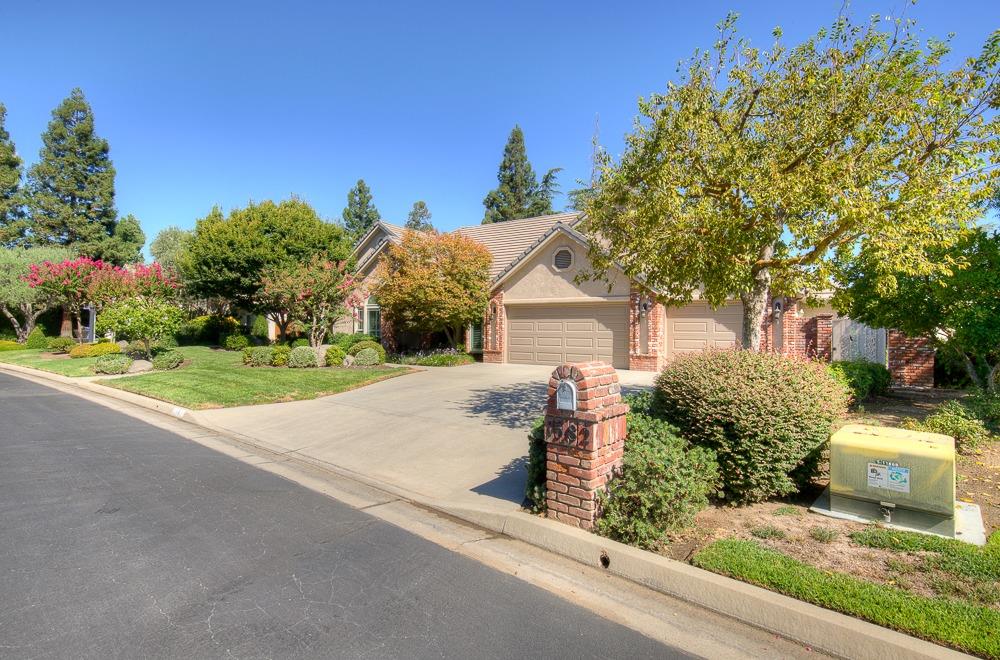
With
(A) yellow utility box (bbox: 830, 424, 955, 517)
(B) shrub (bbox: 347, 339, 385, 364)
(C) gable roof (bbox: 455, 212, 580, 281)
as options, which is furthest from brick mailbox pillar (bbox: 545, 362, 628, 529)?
(C) gable roof (bbox: 455, 212, 580, 281)

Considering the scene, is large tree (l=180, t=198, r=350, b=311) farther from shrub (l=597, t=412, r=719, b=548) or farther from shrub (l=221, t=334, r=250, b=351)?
shrub (l=597, t=412, r=719, b=548)

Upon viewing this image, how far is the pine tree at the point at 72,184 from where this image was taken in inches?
1470

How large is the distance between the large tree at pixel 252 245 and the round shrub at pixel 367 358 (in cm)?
661

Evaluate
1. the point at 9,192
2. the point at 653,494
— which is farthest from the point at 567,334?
the point at 9,192

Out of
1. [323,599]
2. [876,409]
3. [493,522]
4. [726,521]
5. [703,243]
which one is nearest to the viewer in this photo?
[323,599]

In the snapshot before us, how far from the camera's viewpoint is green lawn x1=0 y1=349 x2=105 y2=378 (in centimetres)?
1816

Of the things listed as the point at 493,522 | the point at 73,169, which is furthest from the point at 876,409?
the point at 73,169

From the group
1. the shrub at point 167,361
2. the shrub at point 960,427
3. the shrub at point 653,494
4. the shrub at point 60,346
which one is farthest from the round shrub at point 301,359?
the shrub at point 960,427

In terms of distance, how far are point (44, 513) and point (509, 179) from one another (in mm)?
44920

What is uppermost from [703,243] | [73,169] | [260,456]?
[73,169]

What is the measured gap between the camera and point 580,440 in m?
4.67

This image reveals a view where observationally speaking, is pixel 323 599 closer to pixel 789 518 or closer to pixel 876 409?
pixel 789 518

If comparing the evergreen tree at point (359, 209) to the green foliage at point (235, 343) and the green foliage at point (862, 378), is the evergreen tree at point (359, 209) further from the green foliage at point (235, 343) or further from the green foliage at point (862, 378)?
the green foliage at point (862, 378)

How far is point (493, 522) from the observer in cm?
512
